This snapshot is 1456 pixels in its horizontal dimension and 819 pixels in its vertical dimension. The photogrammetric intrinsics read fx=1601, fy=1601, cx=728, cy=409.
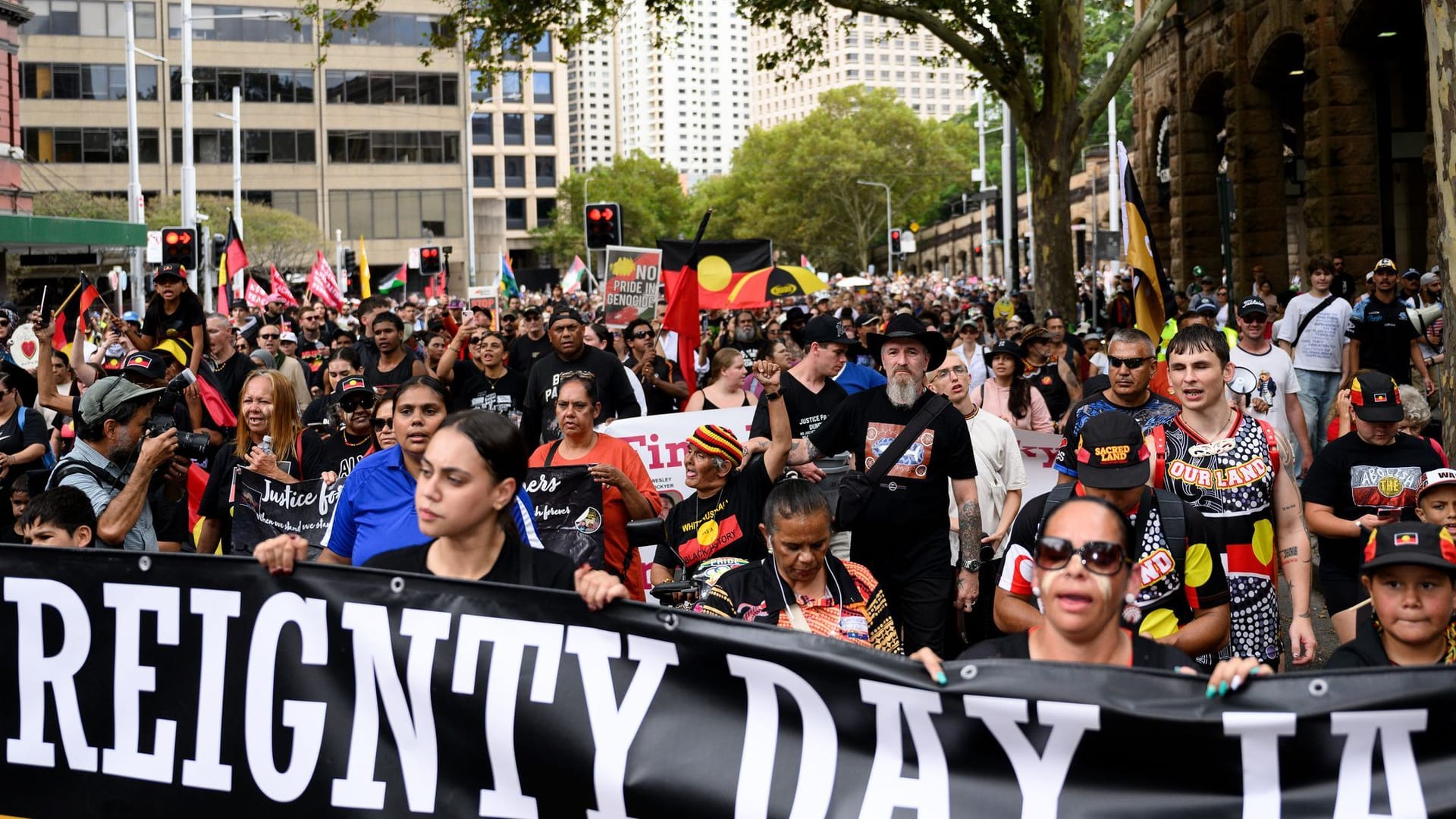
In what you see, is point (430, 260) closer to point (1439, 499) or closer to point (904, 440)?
point (904, 440)

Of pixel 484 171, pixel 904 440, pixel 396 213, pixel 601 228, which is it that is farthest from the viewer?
pixel 484 171

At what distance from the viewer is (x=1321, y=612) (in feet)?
32.1

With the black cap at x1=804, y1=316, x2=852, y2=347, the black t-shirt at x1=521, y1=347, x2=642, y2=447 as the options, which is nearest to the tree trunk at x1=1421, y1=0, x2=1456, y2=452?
the black cap at x1=804, y1=316, x2=852, y2=347

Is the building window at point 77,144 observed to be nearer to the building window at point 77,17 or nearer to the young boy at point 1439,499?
the building window at point 77,17

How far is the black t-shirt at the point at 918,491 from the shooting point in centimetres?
724

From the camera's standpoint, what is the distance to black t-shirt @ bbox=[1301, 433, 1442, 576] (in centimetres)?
655

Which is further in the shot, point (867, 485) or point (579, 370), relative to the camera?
point (579, 370)

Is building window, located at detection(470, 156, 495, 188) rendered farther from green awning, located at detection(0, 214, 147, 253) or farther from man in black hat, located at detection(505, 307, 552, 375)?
man in black hat, located at detection(505, 307, 552, 375)

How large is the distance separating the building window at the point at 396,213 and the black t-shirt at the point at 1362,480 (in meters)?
78.4

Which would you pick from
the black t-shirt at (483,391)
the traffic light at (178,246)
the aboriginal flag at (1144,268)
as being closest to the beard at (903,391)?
the black t-shirt at (483,391)

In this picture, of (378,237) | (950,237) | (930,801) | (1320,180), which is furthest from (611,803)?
(950,237)

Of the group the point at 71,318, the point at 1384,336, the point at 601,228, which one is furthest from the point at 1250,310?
the point at 71,318

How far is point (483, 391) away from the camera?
11.7 metres

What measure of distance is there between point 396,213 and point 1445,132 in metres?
79.0
